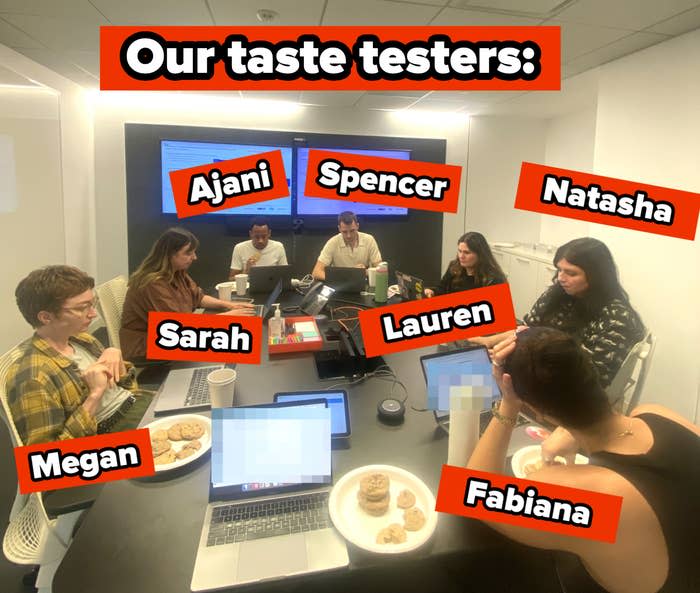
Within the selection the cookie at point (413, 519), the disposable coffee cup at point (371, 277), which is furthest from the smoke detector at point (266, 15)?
the cookie at point (413, 519)

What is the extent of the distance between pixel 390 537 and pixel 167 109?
15.1ft

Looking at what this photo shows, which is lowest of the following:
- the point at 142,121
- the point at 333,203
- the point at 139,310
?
the point at 139,310

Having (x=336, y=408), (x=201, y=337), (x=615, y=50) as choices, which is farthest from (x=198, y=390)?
(x=615, y=50)

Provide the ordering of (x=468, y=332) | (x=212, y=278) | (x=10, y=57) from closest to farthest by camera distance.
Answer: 1. (x=468, y=332)
2. (x=10, y=57)
3. (x=212, y=278)

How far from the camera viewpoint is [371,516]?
1.02 meters

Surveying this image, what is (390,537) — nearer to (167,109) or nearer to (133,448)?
(133,448)

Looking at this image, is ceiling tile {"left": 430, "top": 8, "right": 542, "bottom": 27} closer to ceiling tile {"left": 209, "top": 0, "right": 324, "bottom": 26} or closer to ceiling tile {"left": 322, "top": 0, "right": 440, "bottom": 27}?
ceiling tile {"left": 322, "top": 0, "right": 440, "bottom": 27}

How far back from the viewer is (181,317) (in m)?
1.72

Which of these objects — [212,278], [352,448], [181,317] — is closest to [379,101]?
[212,278]

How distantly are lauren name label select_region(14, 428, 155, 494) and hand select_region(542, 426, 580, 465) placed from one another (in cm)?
110

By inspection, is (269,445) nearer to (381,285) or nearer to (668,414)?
(668,414)

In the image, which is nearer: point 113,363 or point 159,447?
point 159,447

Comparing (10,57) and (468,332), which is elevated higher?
(10,57)

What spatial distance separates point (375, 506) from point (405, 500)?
0.27 feet
